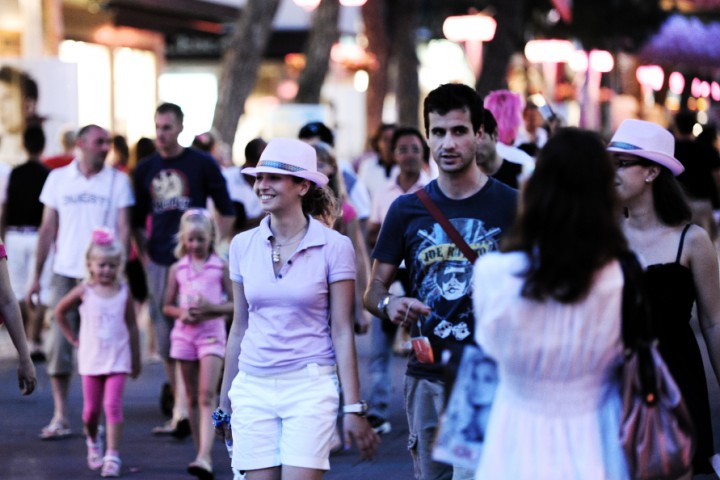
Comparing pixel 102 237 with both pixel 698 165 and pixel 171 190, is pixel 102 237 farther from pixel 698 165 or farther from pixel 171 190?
pixel 698 165

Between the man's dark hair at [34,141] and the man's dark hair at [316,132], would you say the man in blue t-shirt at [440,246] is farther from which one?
the man's dark hair at [34,141]

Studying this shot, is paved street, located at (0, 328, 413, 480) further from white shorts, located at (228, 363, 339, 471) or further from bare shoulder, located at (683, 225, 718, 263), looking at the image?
bare shoulder, located at (683, 225, 718, 263)

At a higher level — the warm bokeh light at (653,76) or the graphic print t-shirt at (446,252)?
the warm bokeh light at (653,76)

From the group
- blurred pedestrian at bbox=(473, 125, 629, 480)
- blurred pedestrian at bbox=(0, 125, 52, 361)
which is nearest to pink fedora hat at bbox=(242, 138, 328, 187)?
blurred pedestrian at bbox=(473, 125, 629, 480)

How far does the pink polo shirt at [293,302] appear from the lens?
18.1 ft

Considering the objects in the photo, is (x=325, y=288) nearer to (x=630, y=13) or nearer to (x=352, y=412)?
(x=352, y=412)

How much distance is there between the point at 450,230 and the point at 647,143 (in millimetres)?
872

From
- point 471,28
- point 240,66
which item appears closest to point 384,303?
point 240,66

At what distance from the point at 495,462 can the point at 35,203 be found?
915cm

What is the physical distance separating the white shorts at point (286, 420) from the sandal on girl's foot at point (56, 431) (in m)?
4.40

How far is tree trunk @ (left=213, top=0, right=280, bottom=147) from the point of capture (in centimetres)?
1958

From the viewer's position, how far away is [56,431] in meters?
9.63

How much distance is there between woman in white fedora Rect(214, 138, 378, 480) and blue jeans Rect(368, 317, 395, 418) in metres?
4.00

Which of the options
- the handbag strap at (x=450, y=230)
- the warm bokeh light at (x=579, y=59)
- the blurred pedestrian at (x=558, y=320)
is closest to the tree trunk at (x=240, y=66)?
the handbag strap at (x=450, y=230)
